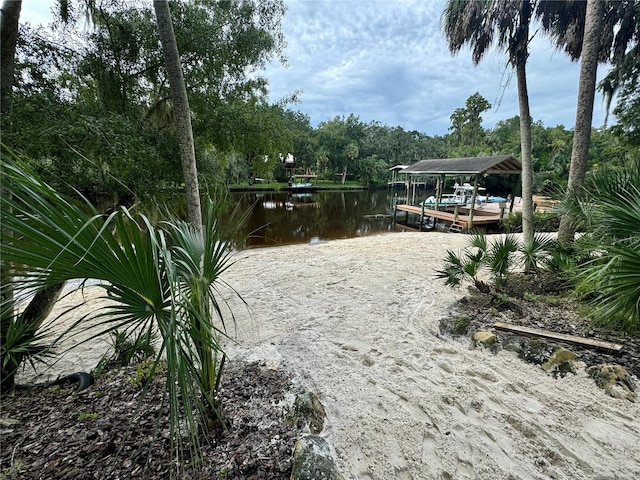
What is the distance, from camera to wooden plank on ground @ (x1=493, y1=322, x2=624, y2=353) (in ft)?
8.74

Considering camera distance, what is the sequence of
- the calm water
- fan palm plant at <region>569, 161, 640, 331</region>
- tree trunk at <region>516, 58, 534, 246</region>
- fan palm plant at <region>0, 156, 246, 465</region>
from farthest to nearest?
the calm water
tree trunk at <region>516, 58, 534, 246</region>
fan palm plant at <region>569, 161, 640, 331</region>
fan palm plant at <region>0, 156, 246, 465</region>

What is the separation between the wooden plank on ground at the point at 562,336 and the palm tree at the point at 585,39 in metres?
2.08

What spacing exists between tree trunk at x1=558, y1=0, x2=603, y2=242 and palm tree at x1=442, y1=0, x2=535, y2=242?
2.42 ft

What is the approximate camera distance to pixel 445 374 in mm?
2670

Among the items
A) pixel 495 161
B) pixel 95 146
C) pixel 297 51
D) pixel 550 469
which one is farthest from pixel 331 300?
pixel 495 161

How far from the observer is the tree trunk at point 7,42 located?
2545 millimetres

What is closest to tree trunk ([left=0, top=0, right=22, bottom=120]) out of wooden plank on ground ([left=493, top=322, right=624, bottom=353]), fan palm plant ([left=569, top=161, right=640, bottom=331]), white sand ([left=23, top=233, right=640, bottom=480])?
white sand ([left=23, top=233, right=640, bottom=480])

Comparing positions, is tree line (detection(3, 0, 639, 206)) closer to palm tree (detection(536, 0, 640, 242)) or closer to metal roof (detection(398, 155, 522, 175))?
palm tree (detection(536, 0, 640, 242))

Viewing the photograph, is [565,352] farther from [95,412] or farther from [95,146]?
[95,146]

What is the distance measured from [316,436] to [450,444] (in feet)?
3.11

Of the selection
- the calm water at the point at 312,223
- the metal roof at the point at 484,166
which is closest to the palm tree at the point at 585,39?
the metal roof at the point at 484,166

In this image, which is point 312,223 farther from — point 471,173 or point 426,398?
point 426,398

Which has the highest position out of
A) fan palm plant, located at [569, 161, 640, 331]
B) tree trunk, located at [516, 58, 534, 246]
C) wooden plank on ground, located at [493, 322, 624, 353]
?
tree trunk, located at [516, 58, 534, 246]

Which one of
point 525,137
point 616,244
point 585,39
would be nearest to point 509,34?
point 585,39
